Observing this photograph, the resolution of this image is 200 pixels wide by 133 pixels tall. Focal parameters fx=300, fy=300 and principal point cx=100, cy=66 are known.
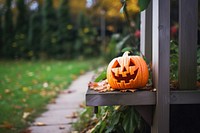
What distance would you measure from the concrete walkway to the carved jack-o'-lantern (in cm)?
112

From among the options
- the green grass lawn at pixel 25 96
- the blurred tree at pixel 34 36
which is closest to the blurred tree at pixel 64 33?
the blurred tree at pixel 34 36

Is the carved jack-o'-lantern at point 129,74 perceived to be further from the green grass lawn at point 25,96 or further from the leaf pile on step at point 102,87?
the green grass lawn at point 25,96

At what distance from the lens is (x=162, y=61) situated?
6.45 feet

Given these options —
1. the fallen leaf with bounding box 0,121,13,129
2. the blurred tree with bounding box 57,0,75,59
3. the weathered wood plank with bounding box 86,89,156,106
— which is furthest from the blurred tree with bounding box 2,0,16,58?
the weathered wood plank with bounding box 86,89,156,106

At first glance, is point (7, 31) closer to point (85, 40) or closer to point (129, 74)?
point (85, 40)

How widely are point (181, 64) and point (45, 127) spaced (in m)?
1.76

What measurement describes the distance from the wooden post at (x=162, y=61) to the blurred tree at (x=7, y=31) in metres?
12.0

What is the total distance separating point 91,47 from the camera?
13.0 meters

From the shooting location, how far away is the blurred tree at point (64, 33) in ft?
42.4

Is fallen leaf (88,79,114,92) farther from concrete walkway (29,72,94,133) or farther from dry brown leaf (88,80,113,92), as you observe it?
concrete walkway (29,72,94,133)

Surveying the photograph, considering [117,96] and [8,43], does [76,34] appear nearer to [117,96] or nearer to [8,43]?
[8,43]

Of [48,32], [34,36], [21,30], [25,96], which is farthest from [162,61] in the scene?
[21,30]

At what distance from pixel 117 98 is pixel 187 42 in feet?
1.96

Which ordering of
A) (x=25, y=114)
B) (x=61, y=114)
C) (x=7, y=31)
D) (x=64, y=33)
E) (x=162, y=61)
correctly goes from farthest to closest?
(x=7, y=31), (x=64, y=33), (x=61, y=114), (x=25, y=114), (x=162, y=61)
